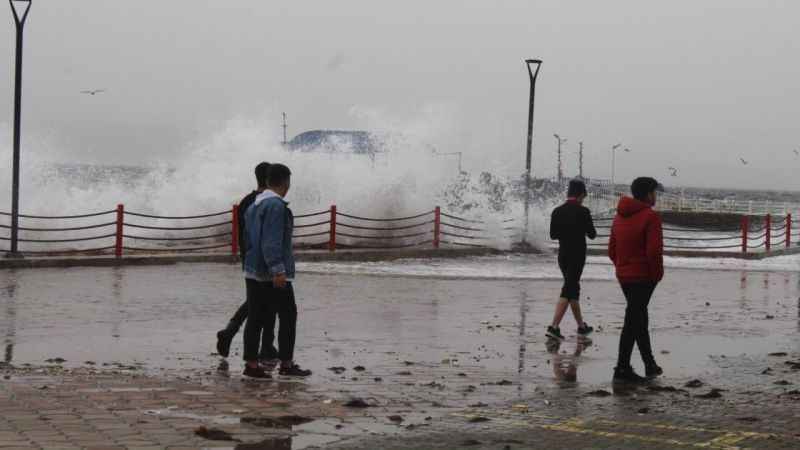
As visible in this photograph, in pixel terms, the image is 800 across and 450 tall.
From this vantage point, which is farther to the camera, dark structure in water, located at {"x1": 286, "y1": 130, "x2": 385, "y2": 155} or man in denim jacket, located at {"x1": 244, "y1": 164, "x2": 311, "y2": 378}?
dark structure in water, located at {"x1": 286, "y1": 130, "x2": 385, "y2": 155}

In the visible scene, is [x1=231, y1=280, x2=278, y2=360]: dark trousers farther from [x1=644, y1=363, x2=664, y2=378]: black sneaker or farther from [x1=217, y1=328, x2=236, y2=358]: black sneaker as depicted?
[x1=644, y1=363, x2=664, y2=378]: black sneaker

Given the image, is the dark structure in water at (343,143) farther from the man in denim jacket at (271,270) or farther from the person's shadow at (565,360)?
the man in denim jacket at (271,270)

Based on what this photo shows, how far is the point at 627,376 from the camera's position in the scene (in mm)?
9438

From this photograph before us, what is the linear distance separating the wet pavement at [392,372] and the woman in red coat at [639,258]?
1.24 feet

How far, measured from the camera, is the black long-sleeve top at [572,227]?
1238 centimetres

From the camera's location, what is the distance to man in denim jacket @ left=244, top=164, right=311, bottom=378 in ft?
29.8

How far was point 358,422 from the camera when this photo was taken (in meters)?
7.23

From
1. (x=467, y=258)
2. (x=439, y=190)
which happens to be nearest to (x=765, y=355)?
(x=467, y=258)

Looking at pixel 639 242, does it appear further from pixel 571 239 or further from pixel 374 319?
pixel 374 319

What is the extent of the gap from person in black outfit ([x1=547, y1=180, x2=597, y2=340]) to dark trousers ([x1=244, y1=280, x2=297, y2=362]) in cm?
378

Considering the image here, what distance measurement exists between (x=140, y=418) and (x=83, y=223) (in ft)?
90.0

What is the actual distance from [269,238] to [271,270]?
0.24 m

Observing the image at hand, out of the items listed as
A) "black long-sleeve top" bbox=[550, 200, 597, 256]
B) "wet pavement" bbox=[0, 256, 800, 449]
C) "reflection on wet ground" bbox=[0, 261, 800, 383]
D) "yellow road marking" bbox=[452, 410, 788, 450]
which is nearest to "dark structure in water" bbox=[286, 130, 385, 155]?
"reflection on wet ground" bbox=[0, 261, 800, 383]

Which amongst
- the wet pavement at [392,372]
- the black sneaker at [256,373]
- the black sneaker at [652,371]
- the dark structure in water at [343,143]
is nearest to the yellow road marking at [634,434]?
the wet pavement at [392,372]
